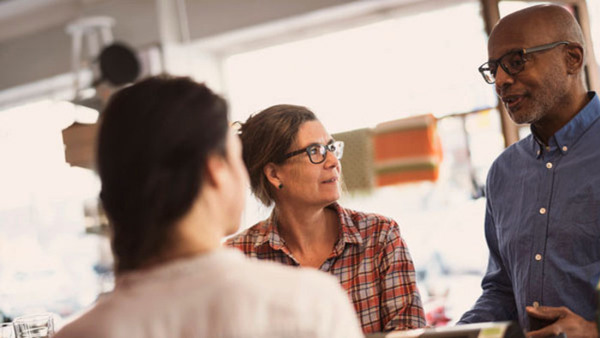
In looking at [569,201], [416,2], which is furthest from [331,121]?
[569,201]

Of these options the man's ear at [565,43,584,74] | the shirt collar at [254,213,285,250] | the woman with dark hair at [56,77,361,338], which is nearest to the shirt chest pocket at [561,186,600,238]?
the man's ear at [565,43,584,74]

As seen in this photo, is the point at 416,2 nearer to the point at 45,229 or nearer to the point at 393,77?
the point at 393,77

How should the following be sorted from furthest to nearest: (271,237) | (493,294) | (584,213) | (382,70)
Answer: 1. (382,70)
2. (271,237)
3. (493,294)
4. (584,213)

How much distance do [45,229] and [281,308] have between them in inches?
214

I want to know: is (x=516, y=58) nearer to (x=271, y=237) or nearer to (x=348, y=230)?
(x=348, y=230)

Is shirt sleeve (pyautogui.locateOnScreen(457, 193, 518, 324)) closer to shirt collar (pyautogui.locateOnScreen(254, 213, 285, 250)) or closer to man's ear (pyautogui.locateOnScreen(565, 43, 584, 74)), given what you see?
man's ear (pyautogui.locateOnScreen(565, 43, 584, 74))

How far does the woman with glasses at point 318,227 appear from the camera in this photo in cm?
181

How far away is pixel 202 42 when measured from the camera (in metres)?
4.91

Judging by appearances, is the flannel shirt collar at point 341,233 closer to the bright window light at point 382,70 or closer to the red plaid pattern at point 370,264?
the red plaid pattern at point 370,264

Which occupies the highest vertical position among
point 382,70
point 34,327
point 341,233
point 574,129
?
point 382,70

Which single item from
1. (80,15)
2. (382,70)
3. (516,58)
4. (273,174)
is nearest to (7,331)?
(273,174)

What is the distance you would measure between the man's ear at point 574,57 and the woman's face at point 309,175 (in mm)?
725

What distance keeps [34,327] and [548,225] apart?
1.37 m

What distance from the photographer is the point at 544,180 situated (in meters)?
1.71
